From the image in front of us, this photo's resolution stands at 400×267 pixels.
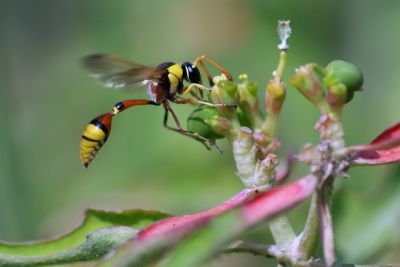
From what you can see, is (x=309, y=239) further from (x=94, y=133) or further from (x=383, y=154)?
(x=94, y=133)

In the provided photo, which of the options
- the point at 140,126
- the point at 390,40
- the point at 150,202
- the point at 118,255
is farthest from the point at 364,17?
the point at 118,255

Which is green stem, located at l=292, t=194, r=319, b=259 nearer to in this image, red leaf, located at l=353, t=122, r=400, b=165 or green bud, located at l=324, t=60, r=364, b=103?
red leaf, located at l=353, t=122, r=400, b=165

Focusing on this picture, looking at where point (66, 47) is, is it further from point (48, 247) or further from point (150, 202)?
point (48, 247)

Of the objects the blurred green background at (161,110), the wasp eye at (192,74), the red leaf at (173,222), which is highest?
the wasp eye at (192,74)

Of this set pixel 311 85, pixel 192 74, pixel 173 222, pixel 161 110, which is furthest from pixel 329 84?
pixel 161 110

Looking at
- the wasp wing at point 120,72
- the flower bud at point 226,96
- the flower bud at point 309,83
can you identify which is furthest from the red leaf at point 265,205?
the wasp wing at point 120,72

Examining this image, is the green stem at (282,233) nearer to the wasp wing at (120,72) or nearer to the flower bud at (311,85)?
the flower bud at (311,85)
